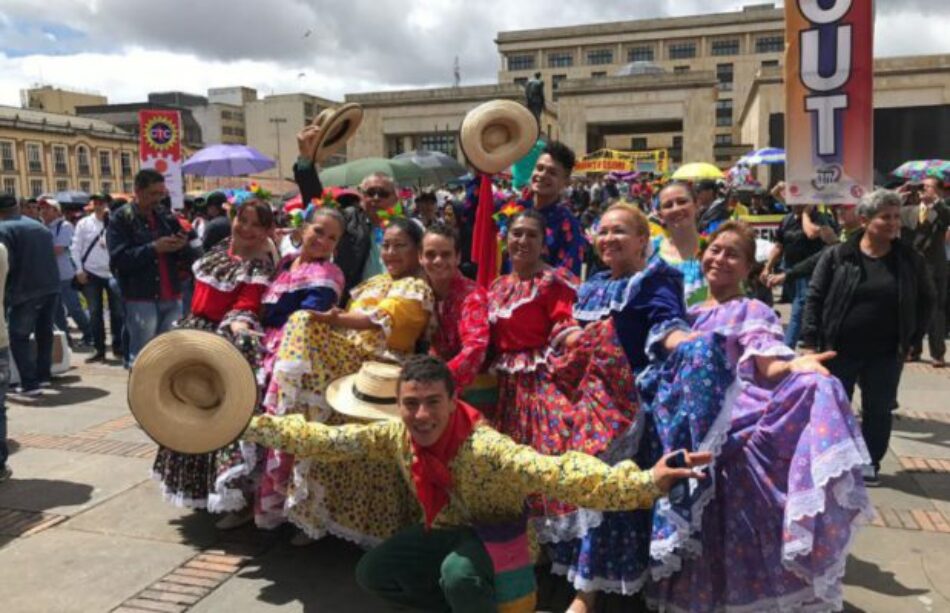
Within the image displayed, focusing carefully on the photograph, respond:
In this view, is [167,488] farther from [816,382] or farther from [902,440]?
[902,440]

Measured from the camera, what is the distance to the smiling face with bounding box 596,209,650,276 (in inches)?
133

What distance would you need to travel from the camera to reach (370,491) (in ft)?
12.3

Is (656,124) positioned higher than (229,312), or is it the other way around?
(656,124)

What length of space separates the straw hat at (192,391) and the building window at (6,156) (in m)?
81.9

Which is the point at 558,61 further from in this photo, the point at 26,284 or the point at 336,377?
the point at 336,377

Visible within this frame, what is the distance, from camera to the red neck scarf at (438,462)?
2.80 m

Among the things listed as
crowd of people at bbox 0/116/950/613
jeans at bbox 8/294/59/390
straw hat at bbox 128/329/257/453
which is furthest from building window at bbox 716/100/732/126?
straw hat at bbox 128/329/257/453

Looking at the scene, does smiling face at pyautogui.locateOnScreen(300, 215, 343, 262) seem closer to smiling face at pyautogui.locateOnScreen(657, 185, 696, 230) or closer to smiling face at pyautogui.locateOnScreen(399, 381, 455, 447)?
smiling face at pyautogui.locateOnScreen(399, 381, 455, 447)

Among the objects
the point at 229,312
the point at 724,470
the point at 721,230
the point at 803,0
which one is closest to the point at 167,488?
the point at 229,312

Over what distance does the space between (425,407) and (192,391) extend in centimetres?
99

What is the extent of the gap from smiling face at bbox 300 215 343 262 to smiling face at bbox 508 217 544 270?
1089 millimetres

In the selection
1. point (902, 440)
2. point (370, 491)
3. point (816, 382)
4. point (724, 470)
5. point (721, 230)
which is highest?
point (721, 230)

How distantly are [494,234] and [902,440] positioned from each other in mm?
3700

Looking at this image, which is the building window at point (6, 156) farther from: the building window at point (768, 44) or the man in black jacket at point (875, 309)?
the man in black jacket at point (875, 309)
